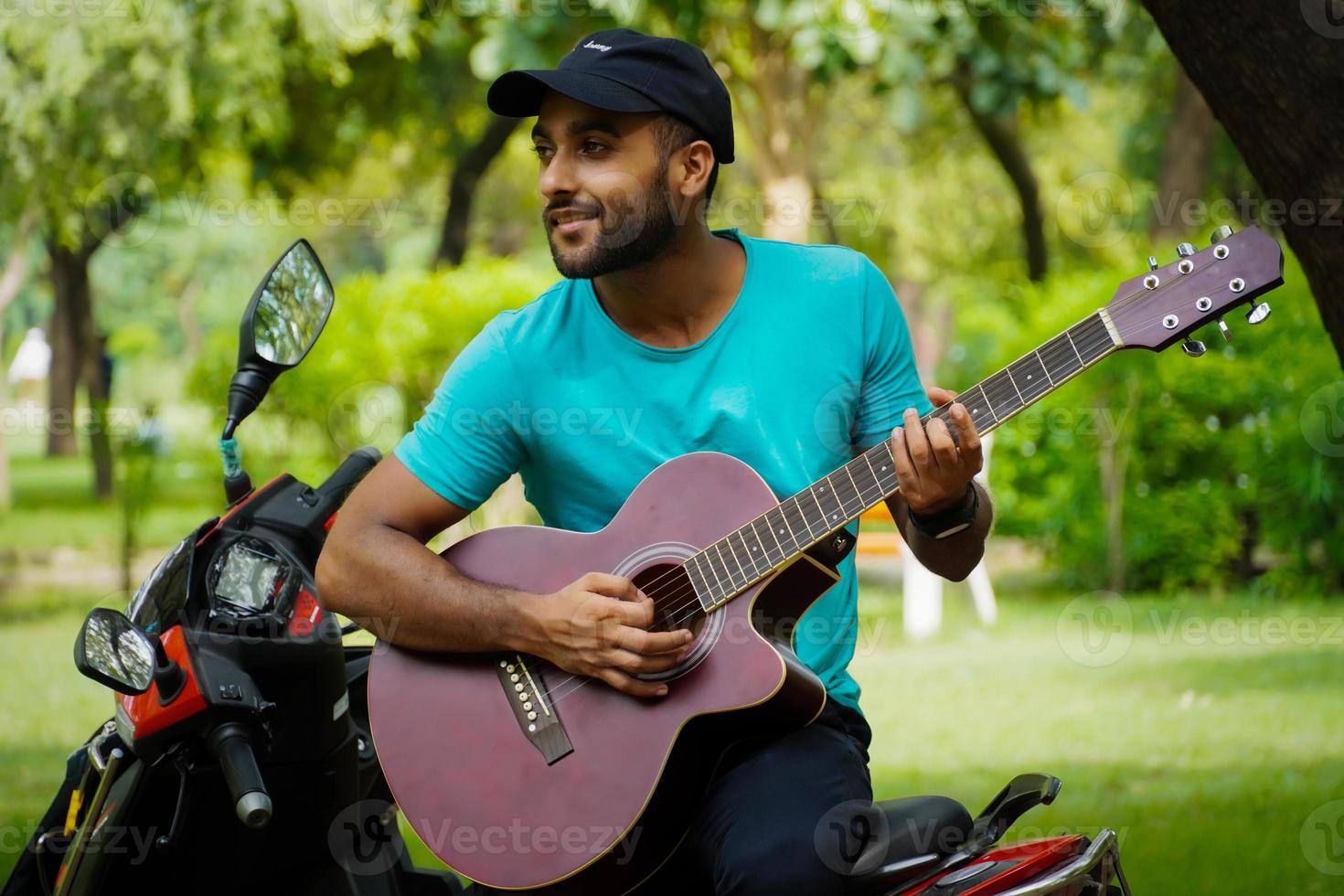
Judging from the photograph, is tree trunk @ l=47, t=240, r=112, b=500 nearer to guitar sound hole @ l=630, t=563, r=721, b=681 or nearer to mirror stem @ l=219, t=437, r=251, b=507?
mirror stem @ l=219, t=437, r=251, b=507

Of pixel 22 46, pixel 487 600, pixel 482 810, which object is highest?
pixel 22 46

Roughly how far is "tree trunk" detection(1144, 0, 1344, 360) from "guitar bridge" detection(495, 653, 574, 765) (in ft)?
6.78

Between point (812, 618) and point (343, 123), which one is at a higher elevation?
point (343, 123)

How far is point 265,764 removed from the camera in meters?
2.68

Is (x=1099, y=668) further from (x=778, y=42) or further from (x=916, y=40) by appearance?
(x=778, y=42)

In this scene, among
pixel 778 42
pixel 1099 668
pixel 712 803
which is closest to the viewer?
pixel 712 803

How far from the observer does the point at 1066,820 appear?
5.06 metres

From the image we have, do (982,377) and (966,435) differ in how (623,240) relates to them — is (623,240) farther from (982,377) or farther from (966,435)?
(982,377)

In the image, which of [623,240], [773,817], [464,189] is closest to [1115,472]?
[623,240]

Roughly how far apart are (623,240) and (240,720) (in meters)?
1.15

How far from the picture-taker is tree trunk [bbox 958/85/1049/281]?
16.2 metres

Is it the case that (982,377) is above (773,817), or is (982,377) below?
above

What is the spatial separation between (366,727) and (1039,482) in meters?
7.60

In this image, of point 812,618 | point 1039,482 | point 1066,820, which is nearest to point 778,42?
point 1039,482
